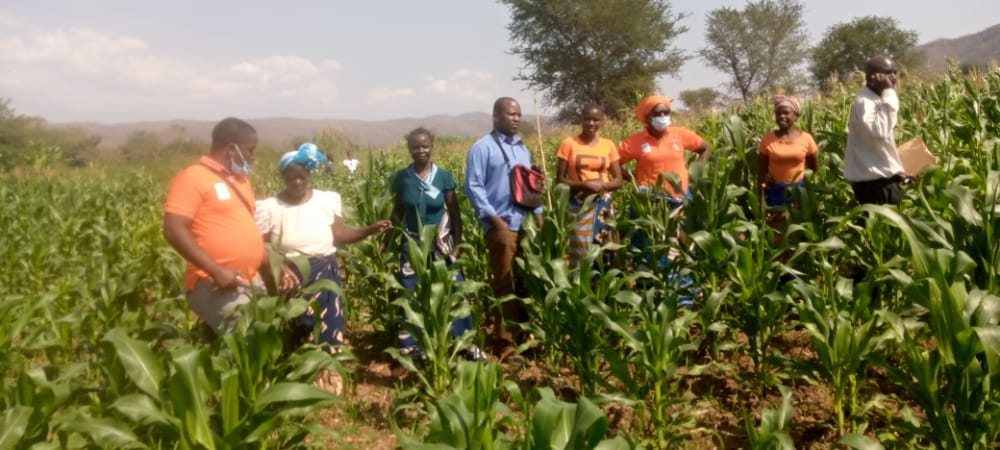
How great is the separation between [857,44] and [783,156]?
3153 centimetres

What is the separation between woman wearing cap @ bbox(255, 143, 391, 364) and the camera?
3.19 meters

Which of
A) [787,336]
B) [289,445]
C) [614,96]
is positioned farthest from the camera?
[614,96]

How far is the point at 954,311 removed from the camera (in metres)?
2.10

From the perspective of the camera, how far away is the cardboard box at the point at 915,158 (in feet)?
11.7

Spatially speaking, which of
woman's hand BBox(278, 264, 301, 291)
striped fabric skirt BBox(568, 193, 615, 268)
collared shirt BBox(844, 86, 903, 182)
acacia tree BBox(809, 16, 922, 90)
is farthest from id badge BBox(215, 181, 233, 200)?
acacia tree BBox(809, 16, 922, 90)

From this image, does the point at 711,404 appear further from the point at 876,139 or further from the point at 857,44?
the point at 857,44

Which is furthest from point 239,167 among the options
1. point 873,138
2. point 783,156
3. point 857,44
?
point 857,44

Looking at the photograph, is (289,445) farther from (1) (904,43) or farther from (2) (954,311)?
(1) (904,43)

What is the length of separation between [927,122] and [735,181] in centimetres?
228

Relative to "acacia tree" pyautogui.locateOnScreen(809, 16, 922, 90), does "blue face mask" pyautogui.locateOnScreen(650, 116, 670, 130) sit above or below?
below

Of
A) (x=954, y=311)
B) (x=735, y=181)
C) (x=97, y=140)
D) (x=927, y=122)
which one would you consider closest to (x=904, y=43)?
(x=927, y=122)

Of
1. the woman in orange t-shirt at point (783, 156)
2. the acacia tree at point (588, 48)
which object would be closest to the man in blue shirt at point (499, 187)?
the woman in orange t-shirt at point (783, 156)

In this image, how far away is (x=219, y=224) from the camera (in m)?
2.65

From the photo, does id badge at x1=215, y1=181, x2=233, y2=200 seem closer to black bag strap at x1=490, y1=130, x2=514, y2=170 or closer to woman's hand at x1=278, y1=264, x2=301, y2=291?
woman's hand at x1=278, y1=264, x2=301, y2=291
